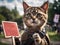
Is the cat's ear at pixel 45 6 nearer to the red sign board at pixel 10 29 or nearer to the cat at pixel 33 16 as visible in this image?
the cat at pixel 33 16

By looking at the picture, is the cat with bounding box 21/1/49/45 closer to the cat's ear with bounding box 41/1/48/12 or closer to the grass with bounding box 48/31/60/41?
the cat's ear with bounding box 41/1/48/12

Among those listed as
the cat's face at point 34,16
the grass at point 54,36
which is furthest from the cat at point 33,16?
the grass at point 54,36

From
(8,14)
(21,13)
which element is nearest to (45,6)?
(21,13)

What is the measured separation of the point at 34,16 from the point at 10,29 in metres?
0.39

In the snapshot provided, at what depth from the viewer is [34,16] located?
303 centimetres

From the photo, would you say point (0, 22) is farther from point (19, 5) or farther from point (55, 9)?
point (55, 9)

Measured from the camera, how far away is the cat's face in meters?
3.01

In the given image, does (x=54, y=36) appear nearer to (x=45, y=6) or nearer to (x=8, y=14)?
(x=45, y=6)

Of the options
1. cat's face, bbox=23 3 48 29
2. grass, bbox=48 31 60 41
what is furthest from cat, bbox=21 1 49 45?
grass, bbox=48 31 60 41

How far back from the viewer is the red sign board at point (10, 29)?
298cm

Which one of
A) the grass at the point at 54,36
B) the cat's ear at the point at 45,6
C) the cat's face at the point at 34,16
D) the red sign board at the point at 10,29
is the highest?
the cat's ear at the point at 45,6

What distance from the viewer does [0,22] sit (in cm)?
304

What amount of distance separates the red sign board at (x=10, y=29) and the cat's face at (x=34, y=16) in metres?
0.17

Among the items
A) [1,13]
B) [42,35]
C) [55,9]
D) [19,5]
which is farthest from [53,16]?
[1,13]
